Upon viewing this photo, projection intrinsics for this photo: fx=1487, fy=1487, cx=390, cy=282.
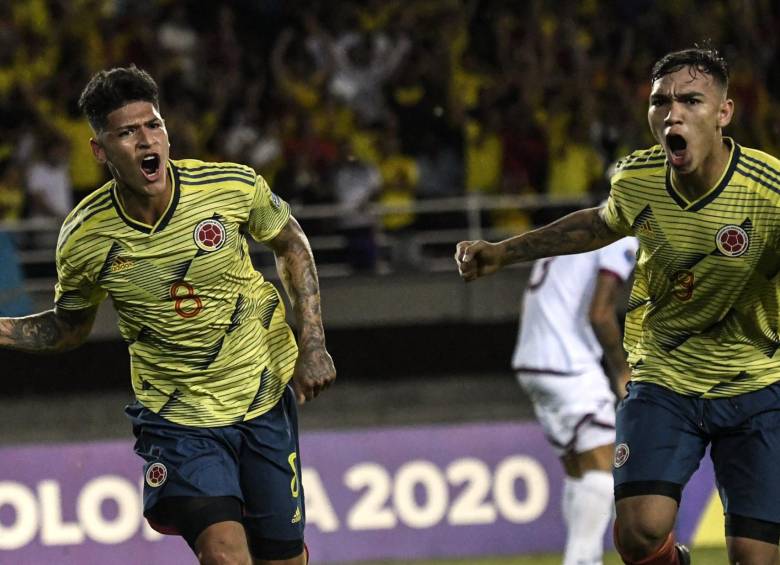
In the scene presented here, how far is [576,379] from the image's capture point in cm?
725

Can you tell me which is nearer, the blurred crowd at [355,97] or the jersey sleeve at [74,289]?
the jersey sleeve at [74,289]

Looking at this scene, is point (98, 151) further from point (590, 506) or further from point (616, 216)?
point (590, 506)

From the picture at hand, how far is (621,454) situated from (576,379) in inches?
76.7

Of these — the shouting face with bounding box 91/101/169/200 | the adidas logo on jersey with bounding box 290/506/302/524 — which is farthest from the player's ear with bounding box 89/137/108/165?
the adidas logo on jersey with bounding box 290/506/302/524

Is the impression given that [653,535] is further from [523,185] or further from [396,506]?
[523,185]

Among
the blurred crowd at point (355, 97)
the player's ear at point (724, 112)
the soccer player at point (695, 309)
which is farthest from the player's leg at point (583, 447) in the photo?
the blurred crowd at point (355, 97)

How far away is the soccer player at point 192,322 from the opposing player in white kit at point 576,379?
6.68 feet

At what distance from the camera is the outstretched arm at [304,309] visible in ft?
16.6

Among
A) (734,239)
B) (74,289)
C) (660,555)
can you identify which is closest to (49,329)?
(74,289)

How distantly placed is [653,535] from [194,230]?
1.92 m

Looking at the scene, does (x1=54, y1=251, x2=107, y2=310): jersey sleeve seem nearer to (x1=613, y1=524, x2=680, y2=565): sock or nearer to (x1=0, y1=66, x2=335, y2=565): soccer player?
(x1=0, y1=66, x2=335, y2=565): soccer player

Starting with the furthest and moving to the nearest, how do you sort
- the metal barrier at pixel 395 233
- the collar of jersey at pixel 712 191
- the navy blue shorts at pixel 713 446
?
the metal barrier at pixel 395 233 < the navy blue shorts at pixel 713 446 < the collar of jersey at pixel 712 191

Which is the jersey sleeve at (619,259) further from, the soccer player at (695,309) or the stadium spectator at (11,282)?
the stadium spectator at (11,282)

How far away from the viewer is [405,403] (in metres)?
11.8
